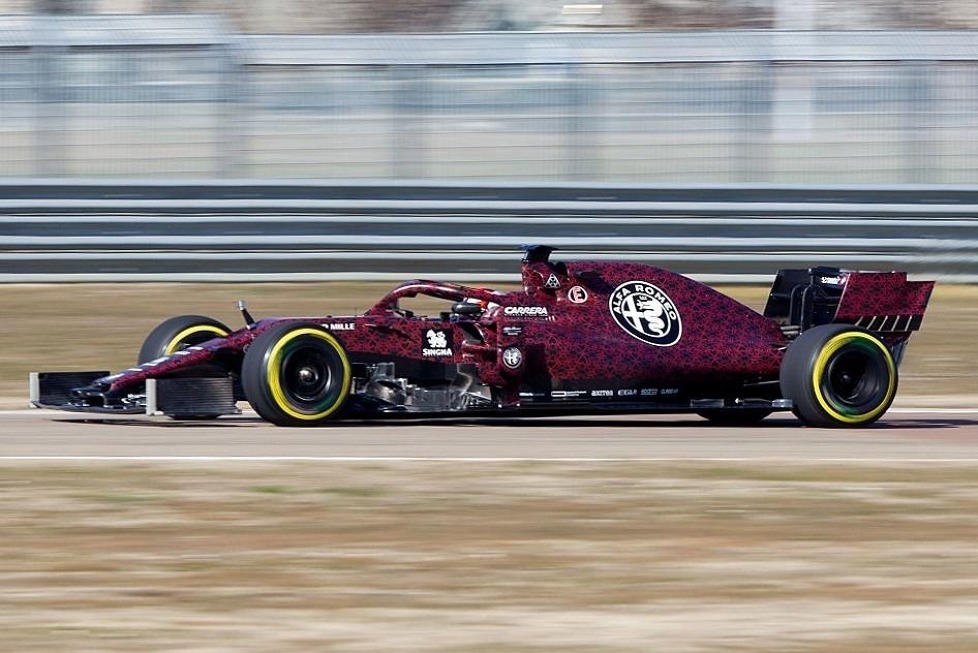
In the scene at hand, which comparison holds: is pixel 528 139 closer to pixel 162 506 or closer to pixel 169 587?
pixel 162 506

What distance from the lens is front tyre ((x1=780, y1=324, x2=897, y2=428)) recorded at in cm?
1117

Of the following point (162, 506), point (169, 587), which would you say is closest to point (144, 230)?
point (162, 506)

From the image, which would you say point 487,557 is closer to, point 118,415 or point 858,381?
point 118,415

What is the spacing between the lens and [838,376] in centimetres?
1138

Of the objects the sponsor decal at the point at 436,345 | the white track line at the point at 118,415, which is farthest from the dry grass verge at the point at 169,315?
the sponsor decal at the point at 436,345

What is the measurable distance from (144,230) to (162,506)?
9.82 m

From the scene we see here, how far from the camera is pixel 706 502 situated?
8.36 metres

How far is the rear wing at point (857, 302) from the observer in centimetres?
1174

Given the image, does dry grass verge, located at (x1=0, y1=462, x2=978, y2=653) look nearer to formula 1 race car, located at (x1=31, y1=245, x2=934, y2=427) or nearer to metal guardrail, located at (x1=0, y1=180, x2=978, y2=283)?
formula 1 race car, located at (x1=31, y1=245, x2=934, y2=427)

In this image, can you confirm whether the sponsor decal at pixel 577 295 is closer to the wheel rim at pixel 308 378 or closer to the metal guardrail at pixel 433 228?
the wheel rim at pixel 308 378

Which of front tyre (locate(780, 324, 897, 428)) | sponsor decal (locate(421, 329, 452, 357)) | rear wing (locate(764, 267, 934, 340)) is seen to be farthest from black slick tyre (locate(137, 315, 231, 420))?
rear wing (locate(764, 267, 934, 340))

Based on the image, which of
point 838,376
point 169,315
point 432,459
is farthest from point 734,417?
point 169,315

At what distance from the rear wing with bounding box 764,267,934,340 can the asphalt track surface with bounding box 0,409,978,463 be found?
671 mm

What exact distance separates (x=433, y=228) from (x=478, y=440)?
743 cm
